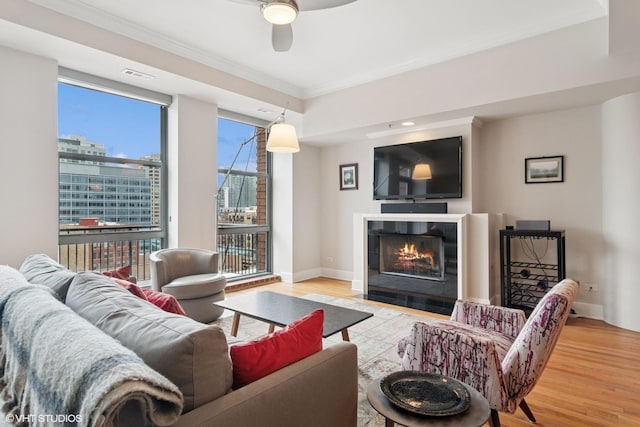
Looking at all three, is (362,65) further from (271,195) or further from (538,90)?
(271,195)

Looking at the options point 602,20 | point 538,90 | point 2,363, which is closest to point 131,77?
point 2,363

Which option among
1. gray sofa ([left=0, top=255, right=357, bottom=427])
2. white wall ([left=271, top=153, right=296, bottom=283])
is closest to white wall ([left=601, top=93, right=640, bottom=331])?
gray sofa ([left=0, top=255, right=357, bottom=427])

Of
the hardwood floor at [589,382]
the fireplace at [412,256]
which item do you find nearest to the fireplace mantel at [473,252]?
the fireplace at [412,256]

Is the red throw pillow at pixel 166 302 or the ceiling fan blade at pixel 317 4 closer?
the red throw pillow at pixel 166 302

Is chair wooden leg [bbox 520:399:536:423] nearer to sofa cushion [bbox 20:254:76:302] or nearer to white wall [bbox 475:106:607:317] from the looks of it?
sofa cushion [bbox 20:254:76:302]

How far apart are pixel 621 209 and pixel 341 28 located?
11.0 ft

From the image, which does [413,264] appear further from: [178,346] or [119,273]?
[178,346]

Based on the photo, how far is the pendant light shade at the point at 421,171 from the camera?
181 inches

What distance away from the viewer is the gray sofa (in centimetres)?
98

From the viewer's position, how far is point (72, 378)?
861 mm

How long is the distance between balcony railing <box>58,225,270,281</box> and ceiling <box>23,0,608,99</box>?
2.14 metres

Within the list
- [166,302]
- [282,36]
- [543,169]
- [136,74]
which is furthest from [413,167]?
[166,302]

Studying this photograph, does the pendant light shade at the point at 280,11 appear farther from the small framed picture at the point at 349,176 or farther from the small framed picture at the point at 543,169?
the small framed picture at the point at 349,176

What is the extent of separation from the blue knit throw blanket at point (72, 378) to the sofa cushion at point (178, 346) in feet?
0.30
